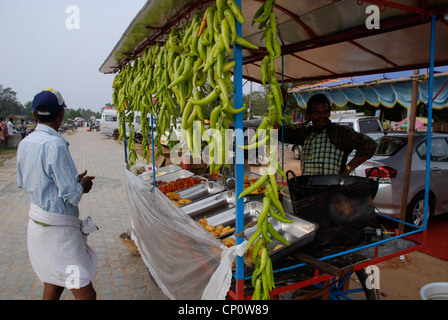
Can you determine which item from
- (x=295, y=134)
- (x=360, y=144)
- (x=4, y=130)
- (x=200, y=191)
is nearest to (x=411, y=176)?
(x=360, y=144)

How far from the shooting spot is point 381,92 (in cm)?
1039

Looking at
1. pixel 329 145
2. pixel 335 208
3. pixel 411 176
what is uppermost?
pixel 329 145

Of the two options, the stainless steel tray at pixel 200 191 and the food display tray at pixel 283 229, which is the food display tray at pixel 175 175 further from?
the food display tray at pixel 283 229

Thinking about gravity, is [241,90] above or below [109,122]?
below

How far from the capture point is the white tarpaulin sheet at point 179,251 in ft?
5.75

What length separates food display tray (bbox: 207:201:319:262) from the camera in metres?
1.96

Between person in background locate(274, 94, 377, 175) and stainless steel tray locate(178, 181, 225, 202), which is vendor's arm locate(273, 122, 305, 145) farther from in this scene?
stainless steel tray locate(178, 181, 225, 202)

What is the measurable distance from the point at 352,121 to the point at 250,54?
6208 mm

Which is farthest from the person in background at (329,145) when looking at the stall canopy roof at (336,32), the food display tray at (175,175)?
the food display tray at (175,175)

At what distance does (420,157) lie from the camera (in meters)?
5.12

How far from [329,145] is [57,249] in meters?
2.63

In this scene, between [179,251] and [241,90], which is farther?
[179,251]

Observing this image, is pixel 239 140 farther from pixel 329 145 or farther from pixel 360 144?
pixel 360 144

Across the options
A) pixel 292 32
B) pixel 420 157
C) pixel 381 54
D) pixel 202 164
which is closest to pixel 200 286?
pixel 292 32
